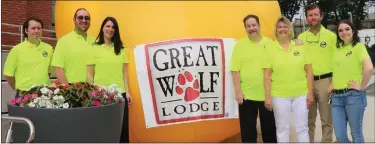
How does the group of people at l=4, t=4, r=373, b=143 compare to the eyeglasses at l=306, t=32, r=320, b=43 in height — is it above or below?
below

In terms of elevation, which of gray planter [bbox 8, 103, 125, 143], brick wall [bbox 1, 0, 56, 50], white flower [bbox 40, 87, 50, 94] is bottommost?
gray planter [bbox 8, 103, 125, 143]

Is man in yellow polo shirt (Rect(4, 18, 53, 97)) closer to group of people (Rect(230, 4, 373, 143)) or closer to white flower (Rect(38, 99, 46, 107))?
white flower (Rect(38, 99, 46, 107))

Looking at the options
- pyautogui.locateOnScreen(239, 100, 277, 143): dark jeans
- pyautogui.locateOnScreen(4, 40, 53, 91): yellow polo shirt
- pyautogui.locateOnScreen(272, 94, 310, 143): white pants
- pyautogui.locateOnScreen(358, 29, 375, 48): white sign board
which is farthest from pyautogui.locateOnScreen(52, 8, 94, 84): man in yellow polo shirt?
pyautogui.locateOnScreen(358, 29, 375, 48): white sign board

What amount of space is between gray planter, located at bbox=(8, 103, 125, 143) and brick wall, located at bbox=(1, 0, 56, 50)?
581 cm

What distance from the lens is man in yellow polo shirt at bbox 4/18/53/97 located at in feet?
12.5

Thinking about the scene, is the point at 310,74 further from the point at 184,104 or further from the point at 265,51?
the point at 184,104

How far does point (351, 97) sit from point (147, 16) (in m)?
2.06

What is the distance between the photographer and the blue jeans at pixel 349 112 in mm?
3807

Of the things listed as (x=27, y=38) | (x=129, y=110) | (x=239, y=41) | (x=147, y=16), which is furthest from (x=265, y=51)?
(x=27, y=38)

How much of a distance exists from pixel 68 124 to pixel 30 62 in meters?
1.46

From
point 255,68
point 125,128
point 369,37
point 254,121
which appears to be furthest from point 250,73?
point 369,37

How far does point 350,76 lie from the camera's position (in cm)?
379

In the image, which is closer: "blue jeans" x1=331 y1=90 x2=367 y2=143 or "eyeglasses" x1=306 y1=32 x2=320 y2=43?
"blue jeans" x1=331 y1=90 x2=367 y2=143

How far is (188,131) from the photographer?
3.93 meters
